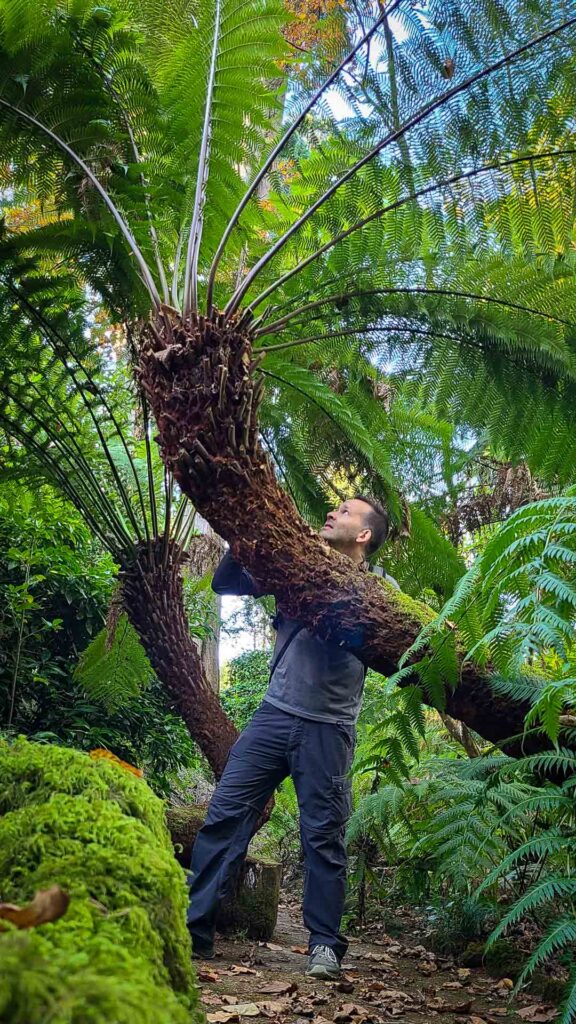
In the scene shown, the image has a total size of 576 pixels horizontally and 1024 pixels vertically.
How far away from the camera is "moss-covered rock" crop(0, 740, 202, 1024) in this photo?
52cm

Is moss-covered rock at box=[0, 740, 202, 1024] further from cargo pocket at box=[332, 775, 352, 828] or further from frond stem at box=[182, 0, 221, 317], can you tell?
frond stem at box=[182, 0, 221, 317]

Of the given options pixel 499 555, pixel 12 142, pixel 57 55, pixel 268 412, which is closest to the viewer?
pixel 499 555

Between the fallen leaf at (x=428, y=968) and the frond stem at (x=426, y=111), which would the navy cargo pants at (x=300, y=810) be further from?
the frond stem at (x=426, y=111)

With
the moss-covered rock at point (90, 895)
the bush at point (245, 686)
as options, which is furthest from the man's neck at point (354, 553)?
the bush at point (245, 686)

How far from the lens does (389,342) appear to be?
407cm

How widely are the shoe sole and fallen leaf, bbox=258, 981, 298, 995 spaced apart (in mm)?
144

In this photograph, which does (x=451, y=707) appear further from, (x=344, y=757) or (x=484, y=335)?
(x=484, y=335)

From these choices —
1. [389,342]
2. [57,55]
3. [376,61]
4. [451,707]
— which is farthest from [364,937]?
[57,55]

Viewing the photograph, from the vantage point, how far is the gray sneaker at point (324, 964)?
2.83 metres

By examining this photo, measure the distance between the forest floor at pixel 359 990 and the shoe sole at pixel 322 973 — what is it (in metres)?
0.03

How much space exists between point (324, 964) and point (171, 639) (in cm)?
162

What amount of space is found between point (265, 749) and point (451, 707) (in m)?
0.83

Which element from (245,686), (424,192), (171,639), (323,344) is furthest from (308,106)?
(245,686)

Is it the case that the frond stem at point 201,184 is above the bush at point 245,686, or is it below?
above
